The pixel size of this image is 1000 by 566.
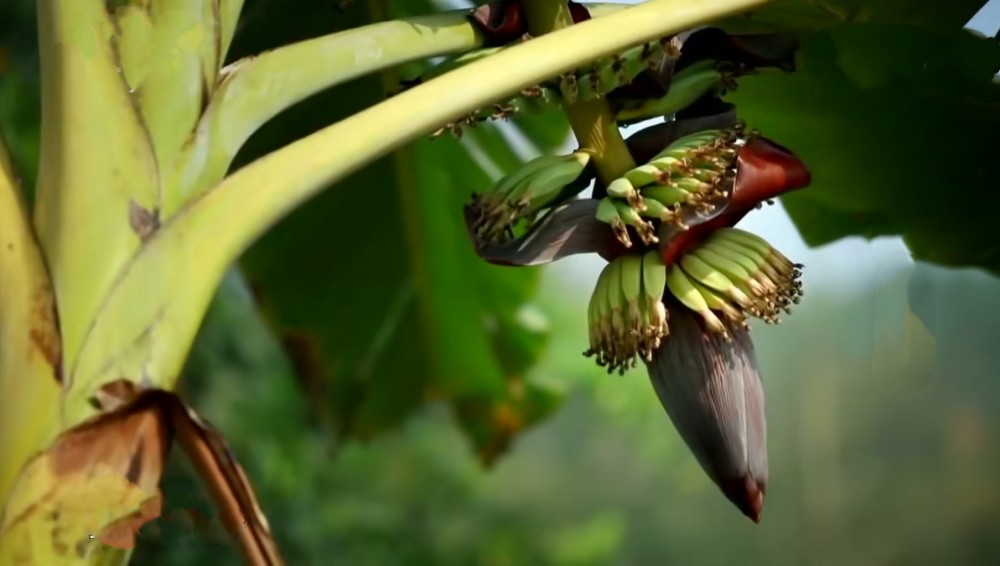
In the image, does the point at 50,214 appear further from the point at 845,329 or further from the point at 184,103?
the point at 845,329

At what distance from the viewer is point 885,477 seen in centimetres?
88

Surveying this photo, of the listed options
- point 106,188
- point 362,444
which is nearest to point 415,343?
point 362,444

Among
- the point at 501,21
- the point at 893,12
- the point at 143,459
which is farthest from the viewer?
the point at 893,12

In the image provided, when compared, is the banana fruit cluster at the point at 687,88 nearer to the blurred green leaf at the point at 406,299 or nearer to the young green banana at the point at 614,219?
the young green banana at the point at 614,219

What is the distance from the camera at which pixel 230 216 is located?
16.2 inches

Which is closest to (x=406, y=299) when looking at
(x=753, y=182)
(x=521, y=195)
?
(x=521, y=195)

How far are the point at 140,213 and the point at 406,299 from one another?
522 millimetres

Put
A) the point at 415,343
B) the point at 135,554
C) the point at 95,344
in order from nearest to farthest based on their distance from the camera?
the point at 95,344 → the point at 135,554 → the point at 415,343

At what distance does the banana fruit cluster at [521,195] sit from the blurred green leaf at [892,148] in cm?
32

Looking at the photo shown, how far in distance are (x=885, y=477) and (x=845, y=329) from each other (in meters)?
0.16

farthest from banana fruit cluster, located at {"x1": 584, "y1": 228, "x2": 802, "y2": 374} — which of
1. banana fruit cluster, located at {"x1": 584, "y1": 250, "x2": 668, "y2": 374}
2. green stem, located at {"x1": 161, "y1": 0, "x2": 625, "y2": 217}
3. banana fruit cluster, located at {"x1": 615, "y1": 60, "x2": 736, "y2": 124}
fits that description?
green stem, located at {"x1": 161, "y1": 0, "x2": 625, "y2": 217}

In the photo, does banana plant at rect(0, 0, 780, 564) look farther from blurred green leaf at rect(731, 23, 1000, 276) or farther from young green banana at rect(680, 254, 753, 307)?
blurred green leaf at rect(731, 23, 1000, 276)

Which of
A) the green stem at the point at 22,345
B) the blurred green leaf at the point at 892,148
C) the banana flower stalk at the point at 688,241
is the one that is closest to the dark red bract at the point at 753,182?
the banana flower stalk at the point at 688,241

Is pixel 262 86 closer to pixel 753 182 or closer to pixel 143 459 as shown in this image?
pixel 143 459
